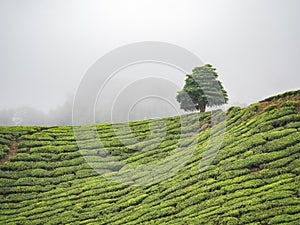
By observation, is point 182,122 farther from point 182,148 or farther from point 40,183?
point 40,183

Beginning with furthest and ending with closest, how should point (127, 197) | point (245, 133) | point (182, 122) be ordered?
point (182, 122), point (245, 133), point (127, 197)

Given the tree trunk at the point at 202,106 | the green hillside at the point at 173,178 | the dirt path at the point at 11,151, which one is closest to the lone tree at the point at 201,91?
the tree trunk at the point at 202,106

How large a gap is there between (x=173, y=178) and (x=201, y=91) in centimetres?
1862

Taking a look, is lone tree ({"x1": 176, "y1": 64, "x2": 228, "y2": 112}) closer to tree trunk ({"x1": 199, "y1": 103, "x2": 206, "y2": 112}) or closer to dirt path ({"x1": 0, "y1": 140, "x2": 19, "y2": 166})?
tree trunk ({"x1": 199, "y1": 103, "x2": 206, "y2": 112})

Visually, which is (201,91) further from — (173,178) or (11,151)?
(11,151)

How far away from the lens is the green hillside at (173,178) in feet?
62.5

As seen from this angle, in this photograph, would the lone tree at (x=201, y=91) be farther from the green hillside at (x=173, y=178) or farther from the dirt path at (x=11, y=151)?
the dirt path at (x=11, y=151)

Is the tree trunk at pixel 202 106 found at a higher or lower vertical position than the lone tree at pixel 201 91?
lower

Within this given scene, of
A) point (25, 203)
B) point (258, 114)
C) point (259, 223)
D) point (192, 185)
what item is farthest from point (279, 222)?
point (25, 203)

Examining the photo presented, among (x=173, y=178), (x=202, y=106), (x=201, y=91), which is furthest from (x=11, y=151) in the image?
(x=201, y=91)

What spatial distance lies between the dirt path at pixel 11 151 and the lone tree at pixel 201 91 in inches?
771

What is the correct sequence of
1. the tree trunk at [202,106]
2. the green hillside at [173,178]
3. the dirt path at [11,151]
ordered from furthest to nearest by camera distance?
1. the tree trunk at [202,106]
2. the dirt path at [11,151]
3. the green hillside at [173,178]

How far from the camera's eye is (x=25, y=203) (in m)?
27.1

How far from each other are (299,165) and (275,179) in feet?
5.58
